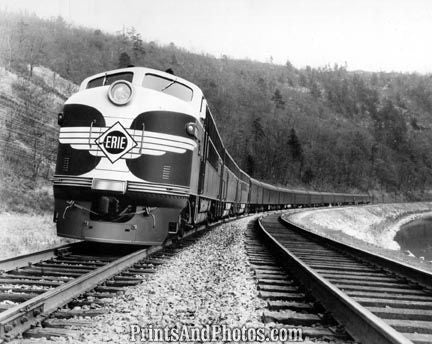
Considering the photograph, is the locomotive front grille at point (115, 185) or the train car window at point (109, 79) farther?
the train car window at point (109, 79)

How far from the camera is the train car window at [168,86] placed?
28.3 feet

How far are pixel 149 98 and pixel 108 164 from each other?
1392 millimetres

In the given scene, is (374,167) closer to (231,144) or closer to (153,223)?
(231,144)

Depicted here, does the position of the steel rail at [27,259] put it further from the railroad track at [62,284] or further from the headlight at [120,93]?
the headlight at [120,93]

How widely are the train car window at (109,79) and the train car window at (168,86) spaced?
37 cm

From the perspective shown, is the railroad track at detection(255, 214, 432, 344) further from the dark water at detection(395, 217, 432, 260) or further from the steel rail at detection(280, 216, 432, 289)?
the dark water at detection(395, 217, 432, 260)

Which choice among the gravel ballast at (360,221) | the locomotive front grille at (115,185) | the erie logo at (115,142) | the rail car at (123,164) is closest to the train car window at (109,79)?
the rail car at (123,164)

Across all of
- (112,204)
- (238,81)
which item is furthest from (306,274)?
(238,81)

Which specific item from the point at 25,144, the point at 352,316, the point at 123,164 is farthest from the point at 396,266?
the point at 25,144

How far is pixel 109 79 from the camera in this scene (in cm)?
890

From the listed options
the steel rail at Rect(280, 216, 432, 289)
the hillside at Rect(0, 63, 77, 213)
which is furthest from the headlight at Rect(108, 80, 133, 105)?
the hillside at Rect(0, 63, 77, 213)

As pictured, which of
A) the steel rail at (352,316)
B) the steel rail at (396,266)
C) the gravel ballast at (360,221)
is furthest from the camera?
the gravel ballast at (360,221)

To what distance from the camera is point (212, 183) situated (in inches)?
497

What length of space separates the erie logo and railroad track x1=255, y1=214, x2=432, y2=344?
10.1 ft
